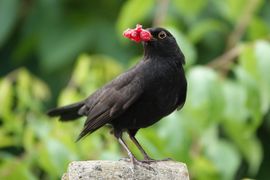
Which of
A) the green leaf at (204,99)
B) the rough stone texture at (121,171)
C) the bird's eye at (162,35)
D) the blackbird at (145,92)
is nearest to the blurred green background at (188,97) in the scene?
the green leaf at (204,99)

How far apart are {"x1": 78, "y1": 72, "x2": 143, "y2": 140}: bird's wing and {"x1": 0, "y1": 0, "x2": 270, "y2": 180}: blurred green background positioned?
14.9 inches

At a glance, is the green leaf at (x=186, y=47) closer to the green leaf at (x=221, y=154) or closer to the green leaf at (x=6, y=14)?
the green leaf at (x=221, y=154)

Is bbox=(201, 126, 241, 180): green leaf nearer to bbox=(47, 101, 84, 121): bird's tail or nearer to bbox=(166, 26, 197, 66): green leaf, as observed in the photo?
bbox=(166, 26, 197, 66): green leaf

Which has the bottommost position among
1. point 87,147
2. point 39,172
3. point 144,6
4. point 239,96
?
point 39,172

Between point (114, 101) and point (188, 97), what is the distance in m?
0.61

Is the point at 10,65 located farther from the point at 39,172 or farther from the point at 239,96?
the point at 239,96

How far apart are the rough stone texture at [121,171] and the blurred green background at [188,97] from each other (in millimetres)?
1422

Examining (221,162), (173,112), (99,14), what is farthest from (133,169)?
(99,14)

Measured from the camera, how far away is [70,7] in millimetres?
8305

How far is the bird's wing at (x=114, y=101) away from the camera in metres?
5.23

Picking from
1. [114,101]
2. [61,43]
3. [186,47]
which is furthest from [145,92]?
[61,43]

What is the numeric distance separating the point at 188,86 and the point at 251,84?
0.41m

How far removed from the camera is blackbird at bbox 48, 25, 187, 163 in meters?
5.22

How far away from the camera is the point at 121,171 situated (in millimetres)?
3930
